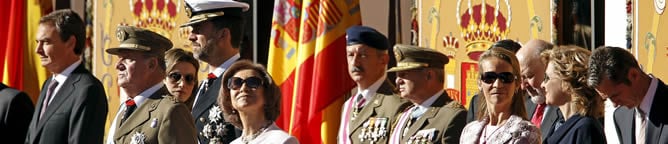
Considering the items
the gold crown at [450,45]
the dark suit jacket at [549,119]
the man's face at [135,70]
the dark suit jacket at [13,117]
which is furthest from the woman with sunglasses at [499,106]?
the gold crown at [450,45]

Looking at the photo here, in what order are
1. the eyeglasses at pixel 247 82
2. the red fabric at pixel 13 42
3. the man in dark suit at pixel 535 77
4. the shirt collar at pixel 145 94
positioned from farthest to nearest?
the red fabric at pixel 13 42 → the shirt collar at pixel 145 94 → the man in dark suit at pixel 535 77 → the eyeglasses at pixel 247 82

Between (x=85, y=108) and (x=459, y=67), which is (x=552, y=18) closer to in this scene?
(x=459, y=67)

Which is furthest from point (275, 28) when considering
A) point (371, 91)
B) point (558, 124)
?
point (558, 124)

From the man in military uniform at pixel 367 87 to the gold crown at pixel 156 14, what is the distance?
333cm

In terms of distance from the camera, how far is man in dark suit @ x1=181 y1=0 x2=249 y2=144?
8.59 meters

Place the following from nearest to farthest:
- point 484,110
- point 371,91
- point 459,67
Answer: point 484,110 → point 371,91 → point 459,67

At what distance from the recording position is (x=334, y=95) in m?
10.1

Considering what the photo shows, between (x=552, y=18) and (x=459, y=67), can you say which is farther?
(x=459, y=67)

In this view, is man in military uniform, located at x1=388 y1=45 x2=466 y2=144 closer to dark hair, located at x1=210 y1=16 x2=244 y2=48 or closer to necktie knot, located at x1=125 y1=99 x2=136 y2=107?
dark hair, located at x1=210 y1=16 x2=244 y2=48

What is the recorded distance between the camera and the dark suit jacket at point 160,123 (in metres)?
7.77

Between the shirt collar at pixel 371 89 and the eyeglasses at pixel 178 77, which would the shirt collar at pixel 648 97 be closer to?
the shirt collar at pixel 371 89

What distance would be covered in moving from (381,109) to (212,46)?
88 centimetres

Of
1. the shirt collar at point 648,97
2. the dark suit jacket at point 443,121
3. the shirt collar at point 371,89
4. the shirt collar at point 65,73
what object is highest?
the shirt collar at point 65,73

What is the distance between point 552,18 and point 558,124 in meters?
2.03
